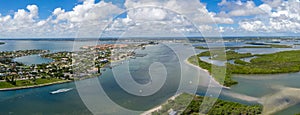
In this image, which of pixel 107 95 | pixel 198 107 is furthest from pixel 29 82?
pixel 198 107

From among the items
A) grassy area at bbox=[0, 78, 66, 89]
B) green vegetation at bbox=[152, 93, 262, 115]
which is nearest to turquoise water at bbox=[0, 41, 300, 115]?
grassy area at bbox=[0, 78, 66, 89]

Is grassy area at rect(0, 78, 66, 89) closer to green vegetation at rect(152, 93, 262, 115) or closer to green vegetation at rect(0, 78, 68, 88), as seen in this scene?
green vegetation at rect(0, 78, 68, 88)

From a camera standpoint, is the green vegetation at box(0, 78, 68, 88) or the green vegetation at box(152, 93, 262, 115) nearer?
the green vegetation at box(152, 93, 262, 115)

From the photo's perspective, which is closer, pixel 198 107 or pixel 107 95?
pixel 198 107

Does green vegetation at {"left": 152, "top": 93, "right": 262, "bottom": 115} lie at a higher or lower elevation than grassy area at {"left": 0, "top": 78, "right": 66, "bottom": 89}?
lower

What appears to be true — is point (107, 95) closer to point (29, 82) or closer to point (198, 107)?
point (198, 107)

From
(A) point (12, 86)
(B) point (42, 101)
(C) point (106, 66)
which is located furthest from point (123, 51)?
(B) point (42, 101)

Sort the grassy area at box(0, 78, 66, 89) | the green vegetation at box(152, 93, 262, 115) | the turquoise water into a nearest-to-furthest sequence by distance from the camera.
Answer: the green vegetation at box(152, 93, 262, 115), the turquoise water, the grassy area at box(0, 78, 66, 89)

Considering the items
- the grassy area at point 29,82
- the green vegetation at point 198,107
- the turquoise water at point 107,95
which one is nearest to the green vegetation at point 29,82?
the grassy area at point 29,82

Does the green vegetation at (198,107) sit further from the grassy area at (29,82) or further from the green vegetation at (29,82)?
the grassy area at (29,82)

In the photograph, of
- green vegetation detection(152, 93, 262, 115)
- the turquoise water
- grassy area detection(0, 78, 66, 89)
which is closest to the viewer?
green vegetation detection(152, 93, 262, 115)

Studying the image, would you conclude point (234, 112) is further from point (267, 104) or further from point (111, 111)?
point (111, 111)

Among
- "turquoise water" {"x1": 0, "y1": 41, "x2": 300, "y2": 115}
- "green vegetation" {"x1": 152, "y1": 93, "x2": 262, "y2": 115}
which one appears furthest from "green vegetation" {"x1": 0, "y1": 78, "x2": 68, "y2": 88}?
"green vegetation" {"x1": 152, "y1": 93, "x2": 262, "y2": 115}

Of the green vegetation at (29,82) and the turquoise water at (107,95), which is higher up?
the green vegetation at (29,82)
